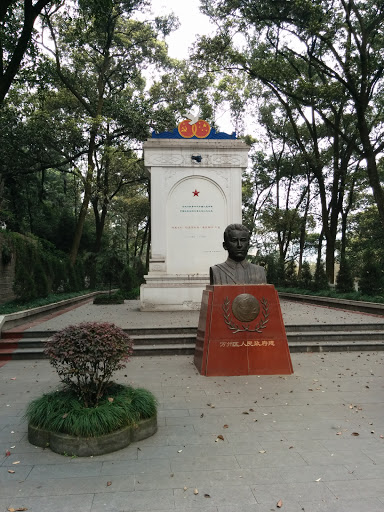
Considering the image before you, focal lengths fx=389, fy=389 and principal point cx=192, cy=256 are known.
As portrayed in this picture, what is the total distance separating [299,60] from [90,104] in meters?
11.0

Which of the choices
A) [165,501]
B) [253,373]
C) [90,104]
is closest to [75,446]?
[165,501]

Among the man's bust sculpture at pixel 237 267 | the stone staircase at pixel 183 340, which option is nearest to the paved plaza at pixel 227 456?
the man's bust sculpture at pixel 237 267

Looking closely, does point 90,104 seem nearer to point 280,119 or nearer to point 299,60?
point 299,60

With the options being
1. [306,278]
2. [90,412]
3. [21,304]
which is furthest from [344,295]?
[90,412]

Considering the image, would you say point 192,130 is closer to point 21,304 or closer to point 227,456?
point 21,304

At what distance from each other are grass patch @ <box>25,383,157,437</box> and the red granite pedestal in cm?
219

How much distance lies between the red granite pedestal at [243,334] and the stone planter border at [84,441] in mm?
2510

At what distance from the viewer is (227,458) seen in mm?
3500

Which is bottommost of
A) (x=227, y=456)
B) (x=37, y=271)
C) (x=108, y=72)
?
(x=227, y=456)

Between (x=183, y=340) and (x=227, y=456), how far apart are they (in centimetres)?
478

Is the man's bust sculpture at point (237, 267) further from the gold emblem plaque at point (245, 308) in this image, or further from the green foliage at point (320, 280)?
the green foliage at point (320, 280)

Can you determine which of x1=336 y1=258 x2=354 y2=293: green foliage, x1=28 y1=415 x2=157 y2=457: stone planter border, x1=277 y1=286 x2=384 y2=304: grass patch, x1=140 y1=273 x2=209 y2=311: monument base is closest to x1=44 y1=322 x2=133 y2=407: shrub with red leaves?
x1=28 y1=415 x2=157 y2=457: stone planter border

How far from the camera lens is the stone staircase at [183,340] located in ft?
25.7

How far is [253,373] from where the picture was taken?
6.23 meters
